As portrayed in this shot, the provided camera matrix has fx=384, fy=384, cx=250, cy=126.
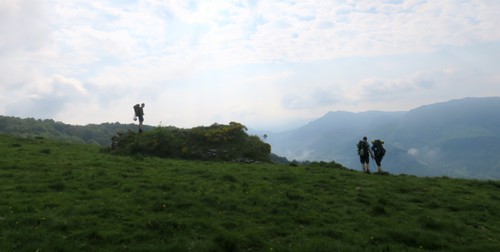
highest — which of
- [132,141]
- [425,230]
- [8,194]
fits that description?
[132,141]

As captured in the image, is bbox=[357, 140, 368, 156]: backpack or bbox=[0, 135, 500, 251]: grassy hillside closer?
bbox=[0, 135, 500, 251]: grassy hillside

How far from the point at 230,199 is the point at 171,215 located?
11.6ft

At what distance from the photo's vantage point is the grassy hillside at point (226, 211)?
13.2 meters

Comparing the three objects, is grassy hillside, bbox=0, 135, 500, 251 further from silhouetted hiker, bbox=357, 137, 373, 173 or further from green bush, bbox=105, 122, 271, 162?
green bush, bbox=105, 122, 271, 162

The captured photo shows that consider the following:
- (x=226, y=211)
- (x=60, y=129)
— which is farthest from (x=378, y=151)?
(x=60, y=129)

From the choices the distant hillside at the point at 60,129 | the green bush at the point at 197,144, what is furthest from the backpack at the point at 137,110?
the distant hillside at the point at 60,129

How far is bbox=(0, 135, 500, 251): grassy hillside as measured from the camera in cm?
1317

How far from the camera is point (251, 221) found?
51.2ft

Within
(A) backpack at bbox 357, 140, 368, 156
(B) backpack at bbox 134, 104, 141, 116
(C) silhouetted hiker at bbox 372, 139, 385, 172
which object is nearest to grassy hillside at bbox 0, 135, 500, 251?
(A) backpack at bbox 357, 140, 368, 156

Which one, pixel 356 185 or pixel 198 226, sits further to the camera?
pixel 356 185

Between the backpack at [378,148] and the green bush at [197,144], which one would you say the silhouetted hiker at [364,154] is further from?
the green bush at [197,144]

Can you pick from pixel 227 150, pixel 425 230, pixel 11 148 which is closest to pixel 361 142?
pixel 227 150

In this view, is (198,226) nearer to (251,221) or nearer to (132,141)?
(251,221)

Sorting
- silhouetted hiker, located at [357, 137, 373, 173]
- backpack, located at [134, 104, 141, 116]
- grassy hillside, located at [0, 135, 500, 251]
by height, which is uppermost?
backpack, located at [134, 104, 141, 116]
